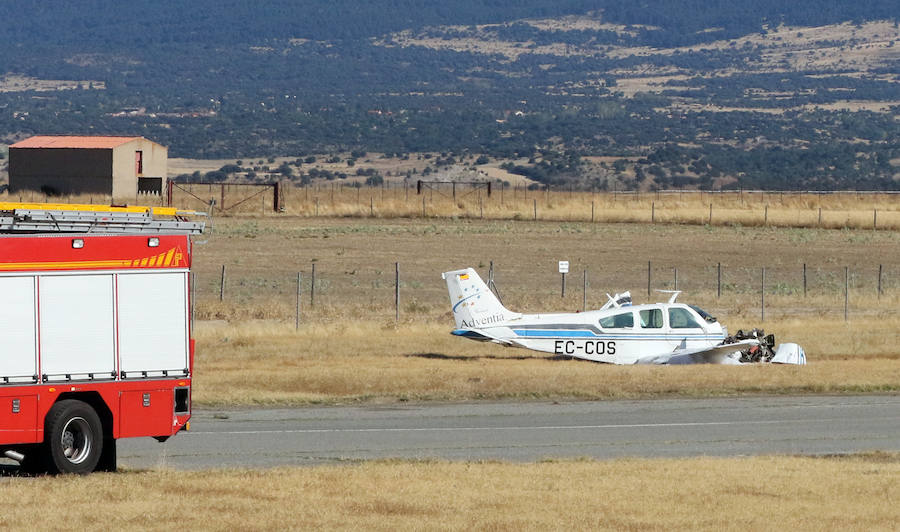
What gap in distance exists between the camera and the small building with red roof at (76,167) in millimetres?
112125

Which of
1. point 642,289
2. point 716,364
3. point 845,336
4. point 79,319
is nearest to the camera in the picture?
point 79,319

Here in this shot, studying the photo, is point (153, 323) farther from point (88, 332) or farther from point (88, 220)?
point (88, 220)

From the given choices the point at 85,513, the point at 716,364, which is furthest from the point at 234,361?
the point at 85,513

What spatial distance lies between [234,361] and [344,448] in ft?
37.3

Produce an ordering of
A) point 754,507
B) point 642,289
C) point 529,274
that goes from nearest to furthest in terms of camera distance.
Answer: point 754,507 < point 642,289 < point 529,274

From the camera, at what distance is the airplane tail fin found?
107 feet

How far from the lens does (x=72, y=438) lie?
60.4 feet

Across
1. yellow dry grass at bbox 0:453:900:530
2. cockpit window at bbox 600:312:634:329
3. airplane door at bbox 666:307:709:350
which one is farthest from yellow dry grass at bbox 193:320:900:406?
yellow dry grass at bbox 0:453:900:530

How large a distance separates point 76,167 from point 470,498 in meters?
101

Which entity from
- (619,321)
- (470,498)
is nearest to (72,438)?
(470,498)

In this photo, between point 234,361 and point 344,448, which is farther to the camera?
point 234,361

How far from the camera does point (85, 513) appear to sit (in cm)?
1543

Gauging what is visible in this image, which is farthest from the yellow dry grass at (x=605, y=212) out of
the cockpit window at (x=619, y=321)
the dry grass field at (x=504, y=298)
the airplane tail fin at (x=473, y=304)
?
the airplane tail fin at (x=473, y=304)

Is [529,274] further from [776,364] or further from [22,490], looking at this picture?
[22,490]
